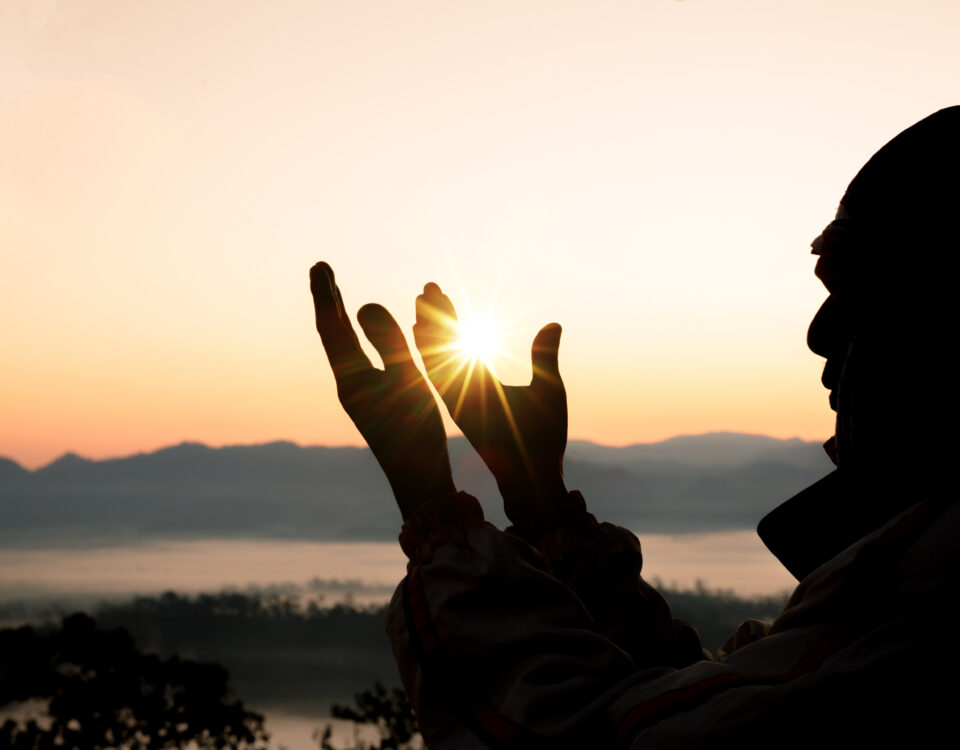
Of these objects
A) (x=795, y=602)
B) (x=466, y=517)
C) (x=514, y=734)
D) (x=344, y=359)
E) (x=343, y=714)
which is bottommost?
(x=343, y=714)

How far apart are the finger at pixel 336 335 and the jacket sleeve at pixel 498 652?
441 millimetres

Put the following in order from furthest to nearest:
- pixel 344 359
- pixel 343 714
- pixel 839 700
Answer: pixel 343 714
pixel 344 359
pixel 839 700

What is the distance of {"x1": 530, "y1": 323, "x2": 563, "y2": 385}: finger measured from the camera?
2.11 metres

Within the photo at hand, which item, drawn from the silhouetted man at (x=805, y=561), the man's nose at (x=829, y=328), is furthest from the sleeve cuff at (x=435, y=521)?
the man's nose at (x=829, y=328)

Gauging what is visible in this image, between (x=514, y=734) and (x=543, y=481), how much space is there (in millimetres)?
879

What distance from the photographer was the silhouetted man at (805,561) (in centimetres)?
112

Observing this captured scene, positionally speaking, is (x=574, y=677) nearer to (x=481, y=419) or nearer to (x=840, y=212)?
(x=481, y=419)

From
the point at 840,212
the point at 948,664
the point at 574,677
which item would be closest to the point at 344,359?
the point at 574,677

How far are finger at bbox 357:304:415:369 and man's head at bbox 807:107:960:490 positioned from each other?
85 cm

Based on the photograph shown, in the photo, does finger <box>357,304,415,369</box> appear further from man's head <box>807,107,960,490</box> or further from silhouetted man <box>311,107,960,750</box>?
man's head <box>807,107,960,490</box>

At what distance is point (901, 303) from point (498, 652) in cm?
92

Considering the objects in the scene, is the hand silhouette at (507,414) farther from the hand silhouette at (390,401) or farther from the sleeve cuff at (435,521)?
the sleeve cuff at (435,521)

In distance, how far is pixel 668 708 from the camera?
3.76ft

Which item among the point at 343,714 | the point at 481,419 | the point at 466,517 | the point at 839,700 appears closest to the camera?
the point at 839,700
